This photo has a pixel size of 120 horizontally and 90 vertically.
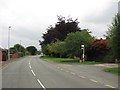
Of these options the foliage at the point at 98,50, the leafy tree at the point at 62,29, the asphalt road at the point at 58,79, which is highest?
the leafy tree at the point at 62,29

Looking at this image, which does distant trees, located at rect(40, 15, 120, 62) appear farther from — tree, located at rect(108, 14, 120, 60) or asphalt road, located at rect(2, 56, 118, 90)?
asphalt road, located at rect(2, 56, 118, 90)

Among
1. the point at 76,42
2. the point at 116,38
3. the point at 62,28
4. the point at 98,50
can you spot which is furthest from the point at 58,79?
the point at 62,28

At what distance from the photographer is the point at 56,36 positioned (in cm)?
10388

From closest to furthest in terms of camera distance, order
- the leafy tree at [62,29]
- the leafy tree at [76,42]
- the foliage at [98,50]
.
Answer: the foliage at [98,50] < the leafy tree at [76,42] < the leafy tree at [62,29]

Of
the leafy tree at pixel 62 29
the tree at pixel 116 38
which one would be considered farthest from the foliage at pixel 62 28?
the tree at pixel 116 38

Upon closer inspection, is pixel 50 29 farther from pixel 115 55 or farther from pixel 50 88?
pixel 50 88

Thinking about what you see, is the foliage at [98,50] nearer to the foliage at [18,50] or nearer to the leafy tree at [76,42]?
the leafy tree at [76,42]

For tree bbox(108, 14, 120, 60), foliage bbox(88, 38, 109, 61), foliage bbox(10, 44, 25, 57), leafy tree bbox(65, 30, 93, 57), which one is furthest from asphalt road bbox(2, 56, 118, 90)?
foliage bbox(10, 44, 25, 57)

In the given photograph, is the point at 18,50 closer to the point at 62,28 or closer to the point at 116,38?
the point at 62,28

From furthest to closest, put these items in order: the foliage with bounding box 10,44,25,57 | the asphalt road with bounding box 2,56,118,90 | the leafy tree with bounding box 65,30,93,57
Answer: the foliage with bounding box 10,44,25,57 < the leafy tree with bounding box 65,30,93,57 < the asphalt road with bounding box 2,56,118,90

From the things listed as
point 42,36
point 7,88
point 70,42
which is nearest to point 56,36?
point 42,36

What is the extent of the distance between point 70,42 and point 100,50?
617cm

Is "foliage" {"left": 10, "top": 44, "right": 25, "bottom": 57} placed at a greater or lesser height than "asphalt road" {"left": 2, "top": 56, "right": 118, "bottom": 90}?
greater

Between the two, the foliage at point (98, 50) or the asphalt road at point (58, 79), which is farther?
the foliage at point (98, 50)
